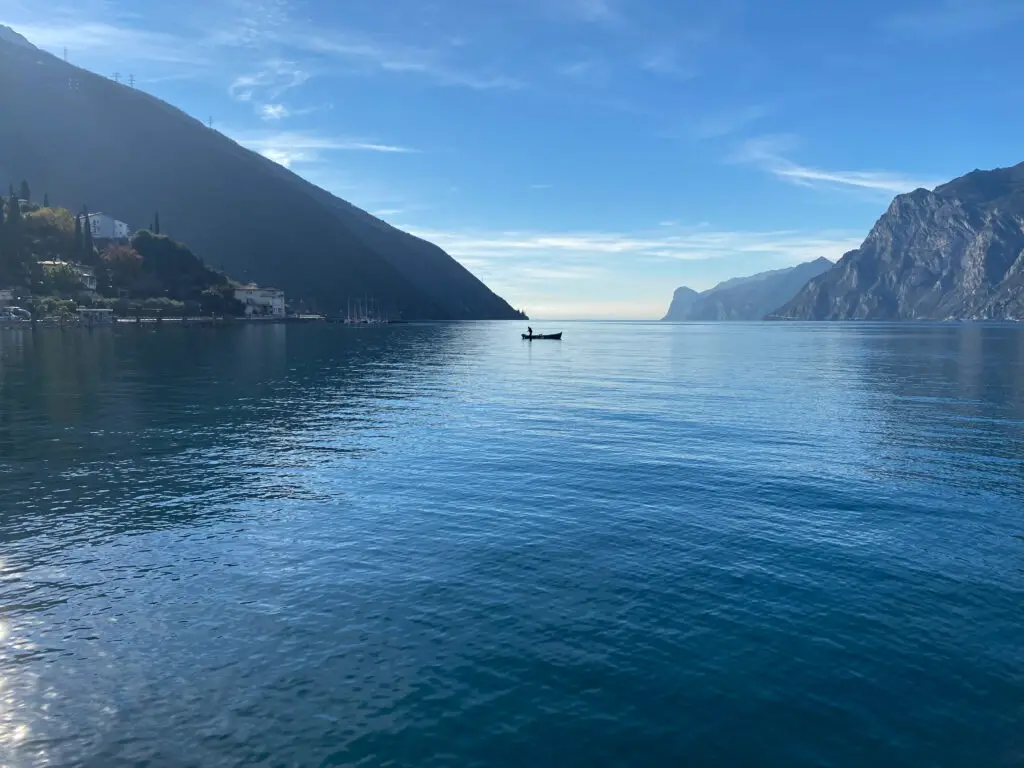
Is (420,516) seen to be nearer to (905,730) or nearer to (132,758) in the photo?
(132,758)

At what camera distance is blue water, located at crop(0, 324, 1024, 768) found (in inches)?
650

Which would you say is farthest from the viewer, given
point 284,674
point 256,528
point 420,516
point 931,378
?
point 931,378

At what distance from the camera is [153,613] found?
74.6 feet

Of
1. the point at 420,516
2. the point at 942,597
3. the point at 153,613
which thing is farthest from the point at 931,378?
the point at 153,613

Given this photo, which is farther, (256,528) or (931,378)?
(931,378)

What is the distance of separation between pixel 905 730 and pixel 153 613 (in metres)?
24.3

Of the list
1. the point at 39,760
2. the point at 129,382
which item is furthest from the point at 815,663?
the point at 129,382

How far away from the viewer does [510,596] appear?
24.2 meters

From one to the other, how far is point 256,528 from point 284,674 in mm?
14460

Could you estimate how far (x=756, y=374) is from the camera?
10869cm

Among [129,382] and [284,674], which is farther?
[129,382]

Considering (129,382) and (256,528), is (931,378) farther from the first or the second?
(129,382)

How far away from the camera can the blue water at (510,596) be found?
1650 centimetres

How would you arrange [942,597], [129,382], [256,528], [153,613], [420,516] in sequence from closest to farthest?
[153,613], [942,597], [256,528], [420,516], [129,382]
